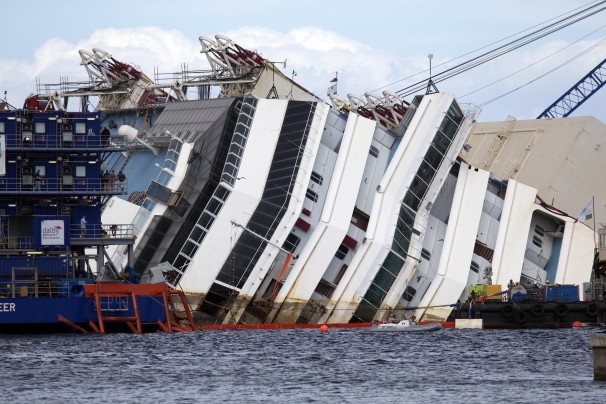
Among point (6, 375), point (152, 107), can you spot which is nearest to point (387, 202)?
point (152, 107)

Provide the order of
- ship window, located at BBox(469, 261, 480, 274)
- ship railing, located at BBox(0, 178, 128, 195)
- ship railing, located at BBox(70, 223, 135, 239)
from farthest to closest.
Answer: ship window, located at BBox(469, 261, 480, 274) < ship railing, located at BBox(70, 223, 135, 239) < ship railing, located at BBox(0, 178, 128, 195)

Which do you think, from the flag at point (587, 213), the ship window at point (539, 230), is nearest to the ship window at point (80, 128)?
the flag at point (587, 213)

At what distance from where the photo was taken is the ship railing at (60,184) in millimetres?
87312

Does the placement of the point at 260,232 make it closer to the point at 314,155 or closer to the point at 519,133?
the point at 314,155

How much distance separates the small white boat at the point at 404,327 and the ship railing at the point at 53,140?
17294 millimetres

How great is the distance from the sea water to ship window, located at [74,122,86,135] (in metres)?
12.0

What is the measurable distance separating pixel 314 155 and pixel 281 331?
11628mm

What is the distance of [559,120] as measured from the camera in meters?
115

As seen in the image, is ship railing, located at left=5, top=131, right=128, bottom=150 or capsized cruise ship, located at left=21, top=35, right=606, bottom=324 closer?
ship railing, located at left=5, top=131, right=128, bottom=150

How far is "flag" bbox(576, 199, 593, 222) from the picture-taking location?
101188 mm

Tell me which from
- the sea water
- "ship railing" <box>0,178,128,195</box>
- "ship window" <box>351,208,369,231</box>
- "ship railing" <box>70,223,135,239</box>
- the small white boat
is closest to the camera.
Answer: the sea water

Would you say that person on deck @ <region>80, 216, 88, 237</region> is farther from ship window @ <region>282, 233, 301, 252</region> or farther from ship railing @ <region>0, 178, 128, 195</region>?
ship window @ <region>282, 233, 301, 252</region>

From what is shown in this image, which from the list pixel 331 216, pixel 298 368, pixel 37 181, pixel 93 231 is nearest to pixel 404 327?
pixel 331 216

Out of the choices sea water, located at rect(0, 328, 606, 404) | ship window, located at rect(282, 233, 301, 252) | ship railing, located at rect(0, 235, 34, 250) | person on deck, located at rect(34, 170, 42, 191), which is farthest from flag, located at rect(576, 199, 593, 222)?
ship railing, located at rect(0, 235, 34, 250)
